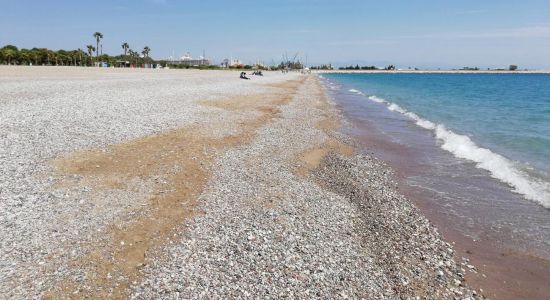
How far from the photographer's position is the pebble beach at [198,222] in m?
7.40

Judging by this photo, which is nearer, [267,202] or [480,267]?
[480,267]

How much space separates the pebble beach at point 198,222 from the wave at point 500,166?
Result: 506 cm

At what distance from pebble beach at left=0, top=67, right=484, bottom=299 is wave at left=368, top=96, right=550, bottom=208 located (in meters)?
5.06

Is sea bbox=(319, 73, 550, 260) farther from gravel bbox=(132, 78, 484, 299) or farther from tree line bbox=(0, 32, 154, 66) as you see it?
tree line bbox=(0, 32, 154, 66)

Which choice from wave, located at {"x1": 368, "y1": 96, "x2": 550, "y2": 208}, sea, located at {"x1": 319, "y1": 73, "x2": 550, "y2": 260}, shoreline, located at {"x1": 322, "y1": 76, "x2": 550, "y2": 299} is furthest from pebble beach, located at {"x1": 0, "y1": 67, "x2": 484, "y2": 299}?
wave, located at {"x1": 368, "y1": 96, "x2": 550, "y2": 208}

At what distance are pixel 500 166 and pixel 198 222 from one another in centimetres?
1548

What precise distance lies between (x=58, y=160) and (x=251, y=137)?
10153mm

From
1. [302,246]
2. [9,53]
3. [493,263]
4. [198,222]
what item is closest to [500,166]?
[493,263]

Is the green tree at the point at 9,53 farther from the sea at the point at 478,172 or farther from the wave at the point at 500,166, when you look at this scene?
the wave at the point at 500,166

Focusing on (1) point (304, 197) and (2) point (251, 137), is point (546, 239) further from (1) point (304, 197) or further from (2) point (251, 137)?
(2) point (251, 137)

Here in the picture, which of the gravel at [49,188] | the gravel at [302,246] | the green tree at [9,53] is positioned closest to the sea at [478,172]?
the gravel at [302,246]

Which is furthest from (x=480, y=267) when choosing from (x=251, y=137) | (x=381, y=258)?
(x=251, y=137)

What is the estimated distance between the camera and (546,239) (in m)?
10.9

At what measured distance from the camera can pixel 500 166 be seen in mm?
18094
